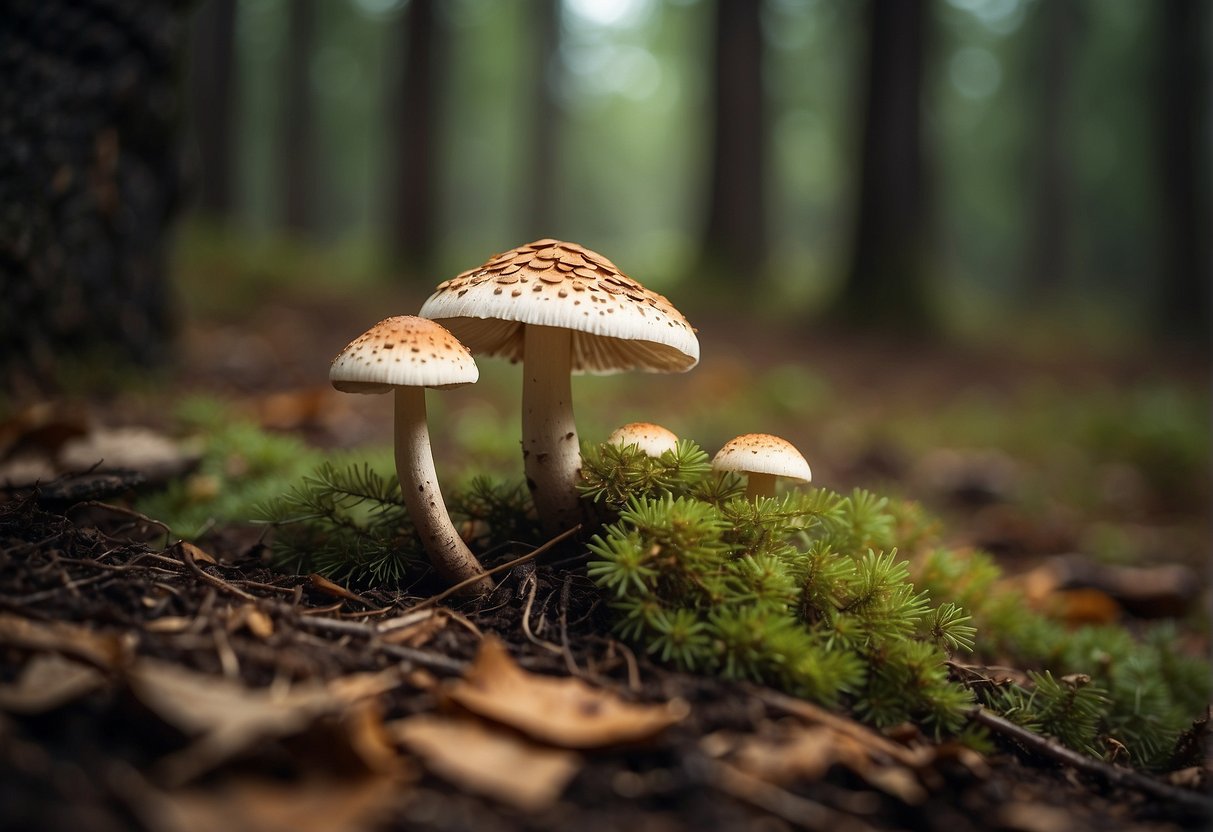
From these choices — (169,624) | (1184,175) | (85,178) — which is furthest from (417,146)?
(1184,175)

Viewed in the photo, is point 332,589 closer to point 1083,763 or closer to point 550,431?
point 550,431

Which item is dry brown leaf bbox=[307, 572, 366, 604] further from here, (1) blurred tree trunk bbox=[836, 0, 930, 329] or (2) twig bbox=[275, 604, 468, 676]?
(1) blurred tree trunk bbox=[836, 0, 930, 329]

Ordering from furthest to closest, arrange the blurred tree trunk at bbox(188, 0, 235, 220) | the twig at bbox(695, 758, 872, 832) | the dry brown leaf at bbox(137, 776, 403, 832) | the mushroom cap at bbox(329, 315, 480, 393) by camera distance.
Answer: the blurred tree trunk at bbox(188, 0, 235, 220), the mushroom cap at bbox(329, 315, 480, 393), the twig at bbox(695, 758, 872, 832), the dry brown leaf at bbox(137, 776, 403, 832)

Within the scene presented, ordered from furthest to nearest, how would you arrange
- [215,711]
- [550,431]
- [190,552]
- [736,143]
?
1. [736,143]
2. [550,431]
3. [190,552]
4. [215,711]

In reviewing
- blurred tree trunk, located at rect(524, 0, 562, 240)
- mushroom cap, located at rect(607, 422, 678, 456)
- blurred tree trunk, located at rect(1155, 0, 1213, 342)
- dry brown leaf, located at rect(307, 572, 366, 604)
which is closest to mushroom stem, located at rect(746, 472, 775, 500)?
mushroom cap, located at rect(607, 422, 678, 456)

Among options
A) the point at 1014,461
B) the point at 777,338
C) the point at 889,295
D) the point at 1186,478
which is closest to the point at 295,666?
the point at 1014,461
